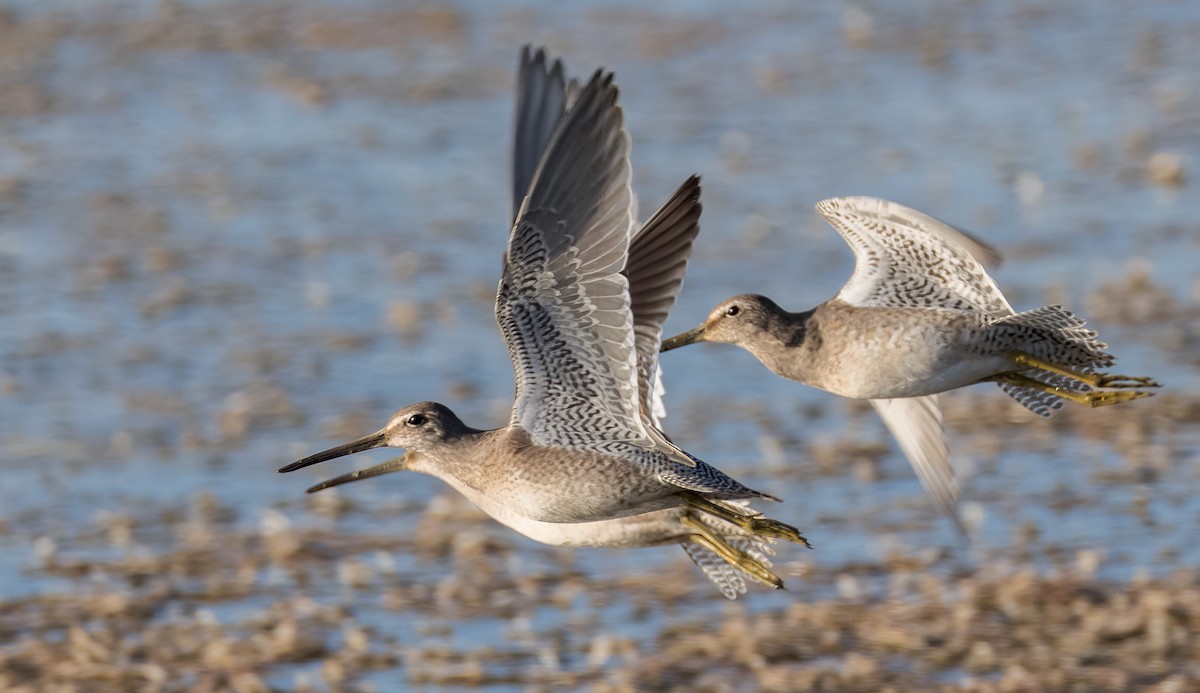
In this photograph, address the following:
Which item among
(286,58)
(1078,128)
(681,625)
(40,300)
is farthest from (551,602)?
(286,58)

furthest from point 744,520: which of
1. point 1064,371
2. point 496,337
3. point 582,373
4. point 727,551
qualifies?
point 496,337

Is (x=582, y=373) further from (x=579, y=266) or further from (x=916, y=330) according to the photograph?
(x=916, y=330)

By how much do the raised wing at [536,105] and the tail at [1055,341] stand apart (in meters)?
1.84

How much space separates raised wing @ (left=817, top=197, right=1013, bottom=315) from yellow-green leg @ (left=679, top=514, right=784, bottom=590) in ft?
3.74

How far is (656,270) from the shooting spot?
790cm

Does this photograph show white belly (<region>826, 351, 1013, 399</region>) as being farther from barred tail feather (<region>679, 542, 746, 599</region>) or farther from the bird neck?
barred tail feather (<region>679, 542, 746, 599</region>)

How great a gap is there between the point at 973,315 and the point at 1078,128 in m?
18.0

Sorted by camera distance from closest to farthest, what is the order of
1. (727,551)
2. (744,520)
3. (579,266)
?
1. (579,266)
2. (744,520)
3. (727,551)

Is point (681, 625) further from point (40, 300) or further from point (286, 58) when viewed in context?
point (286, 58)

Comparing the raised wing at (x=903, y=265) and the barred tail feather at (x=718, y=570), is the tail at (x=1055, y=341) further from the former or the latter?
the barred tail feather at (x=718, y=570)

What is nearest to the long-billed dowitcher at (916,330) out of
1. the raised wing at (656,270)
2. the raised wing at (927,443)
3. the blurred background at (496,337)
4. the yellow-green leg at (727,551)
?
the raised wing at (656,270)

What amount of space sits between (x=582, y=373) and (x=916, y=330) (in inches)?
59.3

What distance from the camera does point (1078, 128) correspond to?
25359 mm

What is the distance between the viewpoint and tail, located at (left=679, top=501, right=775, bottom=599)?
7.96 m
